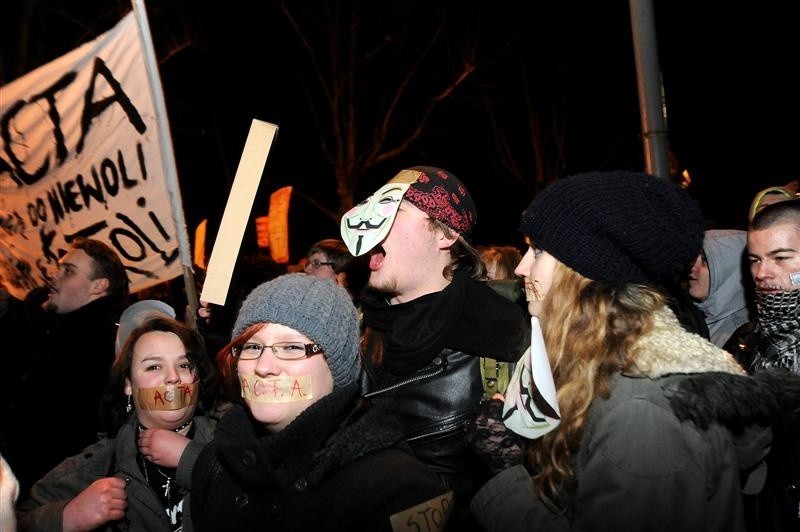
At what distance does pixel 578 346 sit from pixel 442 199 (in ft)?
4.30

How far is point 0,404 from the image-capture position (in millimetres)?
4402

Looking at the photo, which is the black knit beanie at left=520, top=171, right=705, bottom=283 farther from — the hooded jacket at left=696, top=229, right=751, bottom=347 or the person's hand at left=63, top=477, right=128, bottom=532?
the hooded jacket at left=696, top=229, right=751, bottom=347

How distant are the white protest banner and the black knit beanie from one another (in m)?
2.67

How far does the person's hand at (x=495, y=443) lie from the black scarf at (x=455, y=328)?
1.83ft

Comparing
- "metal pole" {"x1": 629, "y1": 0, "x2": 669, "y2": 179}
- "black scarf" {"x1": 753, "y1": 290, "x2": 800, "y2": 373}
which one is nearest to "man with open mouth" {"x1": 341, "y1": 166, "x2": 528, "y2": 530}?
"black scarf" {"x1": 753, "y1": 290, "x2": 800, "y2": 373}

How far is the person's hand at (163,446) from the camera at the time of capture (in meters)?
2.79

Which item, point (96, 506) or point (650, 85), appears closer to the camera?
point (96, 506)

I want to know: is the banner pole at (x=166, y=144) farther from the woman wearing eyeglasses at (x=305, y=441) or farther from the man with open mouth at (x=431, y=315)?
the woman wearing eyeglasses at (x=305, y=441)

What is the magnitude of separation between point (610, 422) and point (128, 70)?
3.89 meters

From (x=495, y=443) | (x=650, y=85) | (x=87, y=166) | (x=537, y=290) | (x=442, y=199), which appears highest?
(x=87, y=166)

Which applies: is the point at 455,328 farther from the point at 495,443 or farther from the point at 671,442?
the point at 671,442

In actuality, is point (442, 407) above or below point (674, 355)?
below

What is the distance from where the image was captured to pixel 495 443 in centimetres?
226

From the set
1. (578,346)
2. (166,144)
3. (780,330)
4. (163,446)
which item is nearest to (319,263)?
(166,144)
